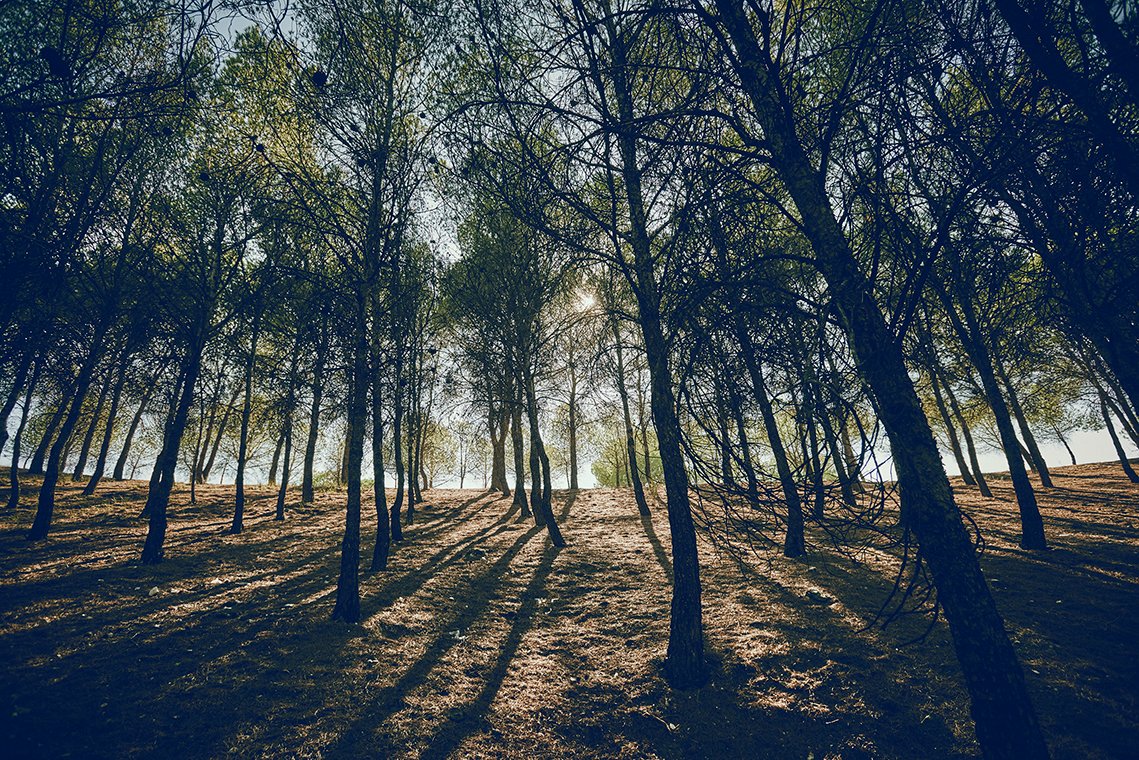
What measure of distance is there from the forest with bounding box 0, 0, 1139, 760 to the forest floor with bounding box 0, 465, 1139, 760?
0.05 metres

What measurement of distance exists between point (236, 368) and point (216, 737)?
38.4 feet

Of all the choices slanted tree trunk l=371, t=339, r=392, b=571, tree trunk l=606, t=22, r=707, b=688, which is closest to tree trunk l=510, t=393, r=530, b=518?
slanted tree trunk l=371, t=339, r=392, b=571

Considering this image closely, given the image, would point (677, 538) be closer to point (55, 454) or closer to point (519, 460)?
point (519, 460)

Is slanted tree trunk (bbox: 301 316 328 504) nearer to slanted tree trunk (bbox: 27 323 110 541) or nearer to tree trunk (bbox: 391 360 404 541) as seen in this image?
tree trunk (bbox: 391 360 404 541)

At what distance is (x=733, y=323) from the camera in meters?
3.54

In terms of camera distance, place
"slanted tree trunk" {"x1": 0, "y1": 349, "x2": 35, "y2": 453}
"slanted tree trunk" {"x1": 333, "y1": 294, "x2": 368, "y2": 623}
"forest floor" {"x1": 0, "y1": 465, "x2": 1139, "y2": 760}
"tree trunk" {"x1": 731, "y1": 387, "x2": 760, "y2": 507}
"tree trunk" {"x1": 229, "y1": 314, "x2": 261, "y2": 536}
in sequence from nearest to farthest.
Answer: "tree trunk" {"x1": 731, "y1": 387, "x2": 760, "y2": 507} < "forest floor" {"x1": 0, "y1": 465, "x2": 1139, "y2": 760} < "slanted tree trunk" {"x1": 333, "y1": 294, "x2": 368, "y2": 623} < "slanted tree trunk" {"x1": 0, "y1": 349, "x2": 35, "y2": 453} < "tree trunk" {"x1": 229, "y1": 314, "x2": 261, "y2": 536}

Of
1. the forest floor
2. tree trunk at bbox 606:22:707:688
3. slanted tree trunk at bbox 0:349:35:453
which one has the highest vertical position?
slanted tree trunk at bbox 0:349:35:453

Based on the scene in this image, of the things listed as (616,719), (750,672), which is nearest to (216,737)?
(616,719)

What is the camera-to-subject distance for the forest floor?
4.09m

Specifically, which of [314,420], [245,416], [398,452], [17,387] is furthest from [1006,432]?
[17,387]

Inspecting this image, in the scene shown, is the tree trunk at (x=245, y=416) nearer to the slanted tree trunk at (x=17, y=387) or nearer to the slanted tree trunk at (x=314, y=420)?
the slanted tree trunk at (x=314, y=420)

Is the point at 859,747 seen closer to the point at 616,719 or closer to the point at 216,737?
the point at 616,719

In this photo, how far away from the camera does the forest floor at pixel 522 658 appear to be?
4.09 m

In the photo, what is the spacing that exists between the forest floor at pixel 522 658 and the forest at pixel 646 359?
0.18 feet
